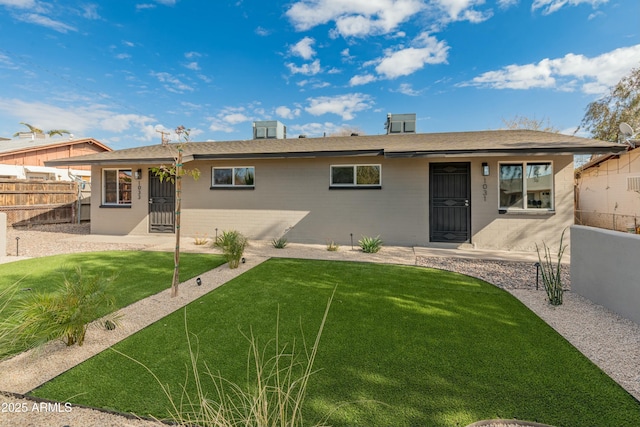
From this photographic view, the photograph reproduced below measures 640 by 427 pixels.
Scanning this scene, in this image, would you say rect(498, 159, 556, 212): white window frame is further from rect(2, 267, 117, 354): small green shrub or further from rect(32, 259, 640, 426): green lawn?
rect(2, 267, 117, 354): small green shrub

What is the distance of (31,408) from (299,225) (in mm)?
7868

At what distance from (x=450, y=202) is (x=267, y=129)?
9.46 metres

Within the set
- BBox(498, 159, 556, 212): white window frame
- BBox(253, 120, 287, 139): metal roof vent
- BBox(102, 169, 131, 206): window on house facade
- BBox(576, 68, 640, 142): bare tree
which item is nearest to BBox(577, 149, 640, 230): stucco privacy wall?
BBox(498, 159, 556, 212): white window frame

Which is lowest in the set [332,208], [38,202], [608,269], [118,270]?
[118,270]

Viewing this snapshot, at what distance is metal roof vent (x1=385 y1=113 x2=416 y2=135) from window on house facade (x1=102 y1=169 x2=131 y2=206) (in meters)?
10.9

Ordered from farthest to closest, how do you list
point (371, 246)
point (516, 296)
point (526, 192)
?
point (526, 192), point (371, 246), point (516, 296)

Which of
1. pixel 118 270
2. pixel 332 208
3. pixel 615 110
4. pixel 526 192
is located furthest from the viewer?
pixel 615 110

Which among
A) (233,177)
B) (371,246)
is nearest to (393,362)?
(371,246)

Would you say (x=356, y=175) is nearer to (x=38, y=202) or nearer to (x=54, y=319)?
(x=54, y=319)

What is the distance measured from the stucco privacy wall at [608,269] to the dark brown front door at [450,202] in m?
3.88

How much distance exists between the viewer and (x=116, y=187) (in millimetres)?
11070

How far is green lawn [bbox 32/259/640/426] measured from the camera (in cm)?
204

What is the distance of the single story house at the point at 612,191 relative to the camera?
35.8ft

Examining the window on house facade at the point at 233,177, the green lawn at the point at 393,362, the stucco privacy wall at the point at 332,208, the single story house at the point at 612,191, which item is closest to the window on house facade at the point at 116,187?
the stucco privacy wall at the point at 332,208
